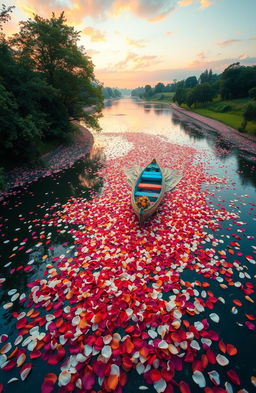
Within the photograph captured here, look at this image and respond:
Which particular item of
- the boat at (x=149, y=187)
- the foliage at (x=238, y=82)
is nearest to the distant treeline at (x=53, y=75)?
the boat at (x=149, y=187)

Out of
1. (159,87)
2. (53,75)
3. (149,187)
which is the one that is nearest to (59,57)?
(53,75)

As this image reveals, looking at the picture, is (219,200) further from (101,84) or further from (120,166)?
(101,84)

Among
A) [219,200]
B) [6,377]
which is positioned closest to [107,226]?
[6,377]

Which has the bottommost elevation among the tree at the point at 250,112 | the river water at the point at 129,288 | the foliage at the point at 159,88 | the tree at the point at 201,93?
the river water at the point at 129,288

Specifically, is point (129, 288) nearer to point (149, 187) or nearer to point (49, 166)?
point (149, 187)

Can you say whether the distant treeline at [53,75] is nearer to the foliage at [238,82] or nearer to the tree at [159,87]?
the foliage at [238,82]

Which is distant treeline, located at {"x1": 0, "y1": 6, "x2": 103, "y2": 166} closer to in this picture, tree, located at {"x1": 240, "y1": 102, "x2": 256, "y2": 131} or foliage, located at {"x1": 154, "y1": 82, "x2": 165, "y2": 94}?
tree, located at {"x1": 240, "y1": 102, "x2": 256, "y2": 131}

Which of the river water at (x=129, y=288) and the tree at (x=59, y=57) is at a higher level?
the tree at (x=59, y=57)
